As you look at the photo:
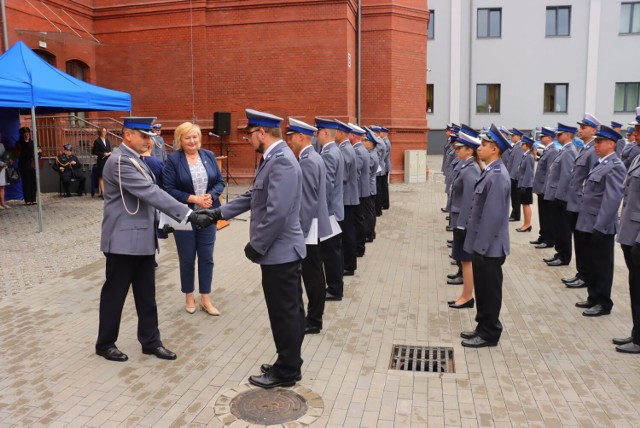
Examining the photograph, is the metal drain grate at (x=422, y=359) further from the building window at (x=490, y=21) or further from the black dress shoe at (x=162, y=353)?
the building window at (x=490, y=21)

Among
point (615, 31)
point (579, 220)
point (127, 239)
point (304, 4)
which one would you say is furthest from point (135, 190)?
point (615, 31)

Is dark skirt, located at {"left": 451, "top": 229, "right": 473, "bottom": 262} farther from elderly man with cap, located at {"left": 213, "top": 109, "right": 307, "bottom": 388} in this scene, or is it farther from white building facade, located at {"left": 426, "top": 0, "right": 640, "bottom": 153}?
white building facade, located at {"left": 426, "top": 0, "right": 640, "bottom": 153}

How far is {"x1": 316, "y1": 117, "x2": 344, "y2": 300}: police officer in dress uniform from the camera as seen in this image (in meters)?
6.76

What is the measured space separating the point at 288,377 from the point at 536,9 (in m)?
34.2

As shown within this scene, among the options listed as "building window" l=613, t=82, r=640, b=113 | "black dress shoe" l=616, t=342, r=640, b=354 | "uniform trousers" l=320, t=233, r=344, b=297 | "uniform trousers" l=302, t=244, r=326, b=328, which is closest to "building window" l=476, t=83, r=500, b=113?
"building window" l=613, t=82, r=640, b=113

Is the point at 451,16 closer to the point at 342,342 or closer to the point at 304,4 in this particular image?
the point at 304,4

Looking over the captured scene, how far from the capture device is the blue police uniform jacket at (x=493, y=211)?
5.26m

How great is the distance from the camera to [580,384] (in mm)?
4609

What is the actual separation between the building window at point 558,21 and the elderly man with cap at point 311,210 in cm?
3279

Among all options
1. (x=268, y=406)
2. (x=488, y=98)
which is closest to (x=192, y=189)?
(x=268, y=406)

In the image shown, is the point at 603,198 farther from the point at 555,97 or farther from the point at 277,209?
the point at 555,97

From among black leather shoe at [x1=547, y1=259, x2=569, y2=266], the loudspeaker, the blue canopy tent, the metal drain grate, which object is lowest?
the metal drain grate

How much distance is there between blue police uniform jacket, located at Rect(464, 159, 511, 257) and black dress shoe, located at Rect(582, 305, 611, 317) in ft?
5.67

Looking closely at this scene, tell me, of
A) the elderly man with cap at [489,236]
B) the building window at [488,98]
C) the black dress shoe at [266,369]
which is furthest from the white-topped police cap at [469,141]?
the building window at [488,98]
